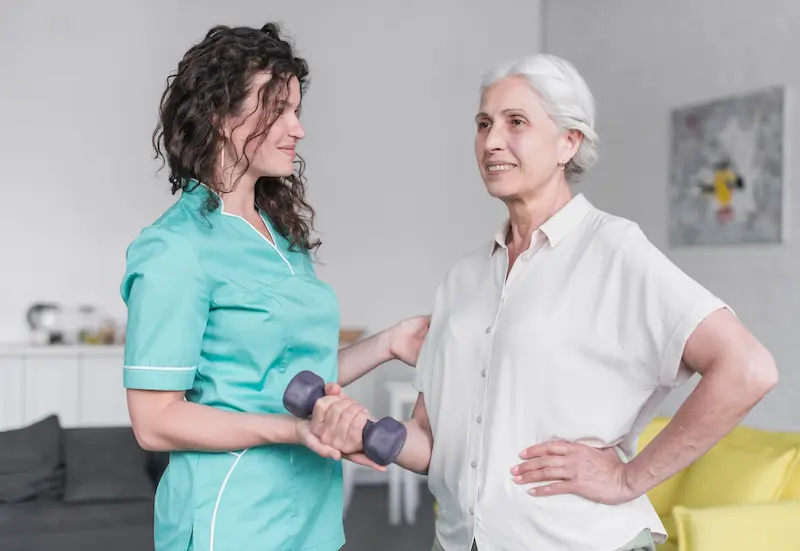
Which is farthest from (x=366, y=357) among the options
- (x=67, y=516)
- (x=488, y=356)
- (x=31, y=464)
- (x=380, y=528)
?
(x=380, y=528)

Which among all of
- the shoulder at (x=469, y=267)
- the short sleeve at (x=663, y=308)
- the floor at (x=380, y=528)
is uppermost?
the shoulder at (x=469, y=267)

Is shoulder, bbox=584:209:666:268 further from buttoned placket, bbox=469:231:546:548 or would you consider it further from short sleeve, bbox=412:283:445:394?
short sleeve, bbox=412:283:445:394

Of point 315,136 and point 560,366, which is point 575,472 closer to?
point 560,366

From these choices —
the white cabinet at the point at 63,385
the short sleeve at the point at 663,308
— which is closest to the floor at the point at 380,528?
the white cabinet at the point at 63,385

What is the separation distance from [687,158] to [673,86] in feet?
1.60

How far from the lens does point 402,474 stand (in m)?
5.43

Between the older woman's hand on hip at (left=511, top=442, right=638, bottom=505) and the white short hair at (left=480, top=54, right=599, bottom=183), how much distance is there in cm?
60

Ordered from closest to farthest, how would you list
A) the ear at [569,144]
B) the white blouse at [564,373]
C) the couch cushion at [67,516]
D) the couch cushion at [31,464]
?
1. the white blouse at [564,373]
2. the ear at [569,144]
3. the couch cushion at [67,516]
4. the couch cushion at [31,464]

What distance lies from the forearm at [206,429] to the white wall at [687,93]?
391cm

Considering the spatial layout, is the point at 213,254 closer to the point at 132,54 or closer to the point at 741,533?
the point at 741,533

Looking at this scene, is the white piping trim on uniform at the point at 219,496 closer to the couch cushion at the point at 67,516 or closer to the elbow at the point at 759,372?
the elbow at the point at 759,372

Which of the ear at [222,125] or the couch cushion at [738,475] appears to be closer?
the ear at [222,125]

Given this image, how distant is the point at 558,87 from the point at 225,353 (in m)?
0.79

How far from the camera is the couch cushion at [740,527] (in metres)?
2.68
